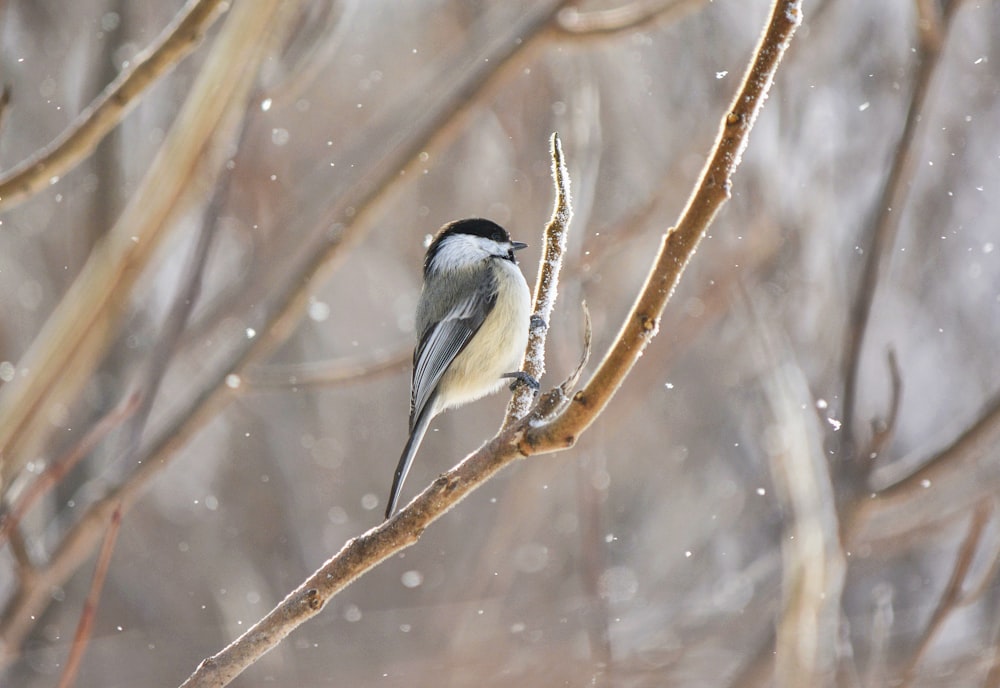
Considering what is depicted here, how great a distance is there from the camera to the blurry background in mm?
1979

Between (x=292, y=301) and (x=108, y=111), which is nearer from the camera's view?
(x=108, y=111)

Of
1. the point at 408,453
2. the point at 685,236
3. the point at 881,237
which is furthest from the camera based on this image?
the point at 881,237

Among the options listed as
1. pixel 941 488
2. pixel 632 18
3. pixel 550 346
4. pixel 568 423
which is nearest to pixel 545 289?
pixel 568 423

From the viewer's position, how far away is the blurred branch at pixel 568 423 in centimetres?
103

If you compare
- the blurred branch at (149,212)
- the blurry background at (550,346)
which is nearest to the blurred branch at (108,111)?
the blurred branch at (149,212)

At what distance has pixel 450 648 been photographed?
3.60 m

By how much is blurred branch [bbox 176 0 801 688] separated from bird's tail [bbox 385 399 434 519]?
23 centimetres

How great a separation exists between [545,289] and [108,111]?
0.70 metres

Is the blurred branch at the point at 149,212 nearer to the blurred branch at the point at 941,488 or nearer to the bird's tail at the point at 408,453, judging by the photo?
the bird's tail at the point at 408,453

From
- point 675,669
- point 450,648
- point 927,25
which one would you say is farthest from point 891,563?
point 927,25

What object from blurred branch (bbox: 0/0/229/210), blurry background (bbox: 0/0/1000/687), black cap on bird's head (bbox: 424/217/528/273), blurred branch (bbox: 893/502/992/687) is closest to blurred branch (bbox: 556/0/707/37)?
blurry background (bbox: 0/0/1000/687)

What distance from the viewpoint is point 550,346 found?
342 cm

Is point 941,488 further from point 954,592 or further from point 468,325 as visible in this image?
point 468,325

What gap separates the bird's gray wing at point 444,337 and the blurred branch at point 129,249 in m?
0.82
